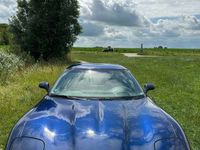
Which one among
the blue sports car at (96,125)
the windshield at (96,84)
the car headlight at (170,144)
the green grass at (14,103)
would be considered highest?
the windshield at (96,84)

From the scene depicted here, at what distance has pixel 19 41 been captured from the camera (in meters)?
37.7

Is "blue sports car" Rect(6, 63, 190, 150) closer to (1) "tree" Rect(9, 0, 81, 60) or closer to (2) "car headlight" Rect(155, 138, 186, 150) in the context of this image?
(2) "car headlight" Rect(155, 138, 186, 150)

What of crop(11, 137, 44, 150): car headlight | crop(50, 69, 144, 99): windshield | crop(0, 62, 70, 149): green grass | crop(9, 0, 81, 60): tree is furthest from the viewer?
crop(9, 0, 81, 60): tree

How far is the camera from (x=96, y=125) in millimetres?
4738

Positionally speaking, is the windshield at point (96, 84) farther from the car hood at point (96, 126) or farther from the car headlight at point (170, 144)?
the car headlight at point (170, 144)

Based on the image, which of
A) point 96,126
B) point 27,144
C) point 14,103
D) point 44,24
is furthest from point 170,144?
point 44,24

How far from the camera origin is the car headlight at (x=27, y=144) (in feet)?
14.7

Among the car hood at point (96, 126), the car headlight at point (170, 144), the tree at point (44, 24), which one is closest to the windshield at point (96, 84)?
the car hood at point (96, 126)

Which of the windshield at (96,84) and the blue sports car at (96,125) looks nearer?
the blue sports car at (96,125)

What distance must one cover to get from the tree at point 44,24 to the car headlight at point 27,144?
32.7m

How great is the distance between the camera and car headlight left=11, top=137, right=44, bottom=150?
447 centimetres

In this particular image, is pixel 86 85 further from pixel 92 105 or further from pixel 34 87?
pixel 34 87

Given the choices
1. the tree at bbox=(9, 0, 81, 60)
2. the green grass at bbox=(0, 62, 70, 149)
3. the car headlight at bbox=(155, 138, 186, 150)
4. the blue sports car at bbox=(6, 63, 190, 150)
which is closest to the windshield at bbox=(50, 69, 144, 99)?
the blue sports car at bbox=(6, 63, 190, 150)

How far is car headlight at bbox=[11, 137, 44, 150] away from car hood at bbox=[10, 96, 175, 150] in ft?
0.18
